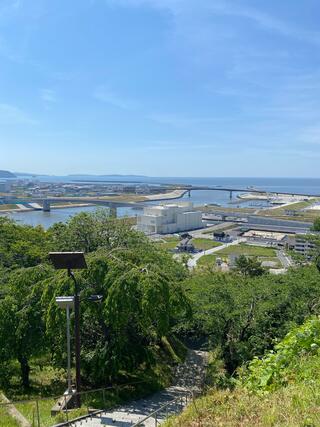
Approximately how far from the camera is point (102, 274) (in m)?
7.23

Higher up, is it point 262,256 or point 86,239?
point 86,239

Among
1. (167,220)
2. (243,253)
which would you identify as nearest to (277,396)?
(243,253)

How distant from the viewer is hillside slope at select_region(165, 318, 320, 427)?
9.21 ft

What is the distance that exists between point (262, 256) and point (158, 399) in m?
31.0

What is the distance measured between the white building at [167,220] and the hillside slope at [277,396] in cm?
4965

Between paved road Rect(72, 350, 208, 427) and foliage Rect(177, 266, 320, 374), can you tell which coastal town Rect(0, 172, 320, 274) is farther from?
foliage Rect(177, 266, 320, 374)

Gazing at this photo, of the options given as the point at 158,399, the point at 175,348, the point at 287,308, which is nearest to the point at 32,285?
the point at 158,399

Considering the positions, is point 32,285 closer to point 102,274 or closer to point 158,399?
point 102,274

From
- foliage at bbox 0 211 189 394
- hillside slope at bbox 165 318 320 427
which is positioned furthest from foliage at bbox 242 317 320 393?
foliage at bbox 0 211 189 394

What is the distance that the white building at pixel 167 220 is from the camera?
54.8 metres

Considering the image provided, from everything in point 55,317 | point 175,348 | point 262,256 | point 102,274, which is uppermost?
point 102,274

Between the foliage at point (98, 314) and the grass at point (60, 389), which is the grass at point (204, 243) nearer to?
the grass at point (60, 389)

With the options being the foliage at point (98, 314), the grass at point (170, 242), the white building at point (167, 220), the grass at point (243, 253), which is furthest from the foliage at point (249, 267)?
the white building at point (167, 220)

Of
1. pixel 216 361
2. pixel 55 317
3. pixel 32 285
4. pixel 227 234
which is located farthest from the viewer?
pixel 227 234
